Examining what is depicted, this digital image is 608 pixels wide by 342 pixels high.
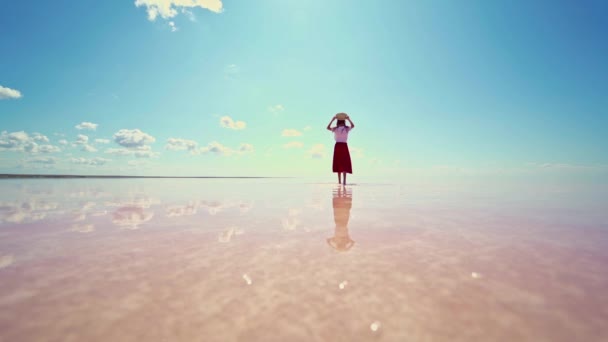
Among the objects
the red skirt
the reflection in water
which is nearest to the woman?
the red skirt

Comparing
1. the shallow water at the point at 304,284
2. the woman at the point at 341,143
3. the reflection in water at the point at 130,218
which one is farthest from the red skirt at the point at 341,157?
the shallow water at the point at 304,284

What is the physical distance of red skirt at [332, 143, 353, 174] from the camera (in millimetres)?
10336

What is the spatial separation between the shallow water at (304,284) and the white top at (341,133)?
7647 millimetres

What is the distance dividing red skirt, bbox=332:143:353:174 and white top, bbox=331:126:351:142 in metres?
0.22

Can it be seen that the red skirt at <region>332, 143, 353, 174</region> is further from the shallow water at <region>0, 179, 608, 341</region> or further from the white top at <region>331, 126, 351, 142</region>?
the shallow water at <region>0, 179, 608, 341</region>

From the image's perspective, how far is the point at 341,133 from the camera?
33.7 ft

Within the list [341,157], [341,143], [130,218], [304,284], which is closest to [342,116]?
[341,143]

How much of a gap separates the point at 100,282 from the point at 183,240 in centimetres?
90

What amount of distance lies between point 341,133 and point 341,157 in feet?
2.93

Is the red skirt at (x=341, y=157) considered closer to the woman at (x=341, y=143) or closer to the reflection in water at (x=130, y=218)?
the woman at (x=341, y=143)

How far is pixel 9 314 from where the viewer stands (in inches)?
45.3

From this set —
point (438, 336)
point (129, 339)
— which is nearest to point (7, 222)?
point (129, 339)

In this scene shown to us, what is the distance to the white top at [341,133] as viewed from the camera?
1023 centimetres

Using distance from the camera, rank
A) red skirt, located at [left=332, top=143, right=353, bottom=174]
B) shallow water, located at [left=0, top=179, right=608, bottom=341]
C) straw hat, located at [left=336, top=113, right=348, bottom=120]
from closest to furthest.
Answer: shallow water, located at [left=0, top=179, right=608, bottom=341], straw hat, located at [left=336, top=113, right=348, bottom=120], red skirt, located at [left=332, top=143, right=353, bottom=174]
